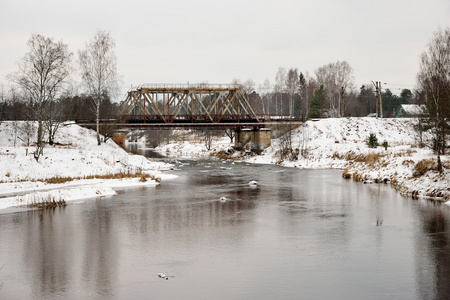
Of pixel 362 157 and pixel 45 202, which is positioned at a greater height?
pixel 362 157

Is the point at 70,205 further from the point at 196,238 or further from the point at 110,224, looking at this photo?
the point at 196,238

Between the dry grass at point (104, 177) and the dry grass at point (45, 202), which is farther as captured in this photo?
the dry grass at point (104, 177)

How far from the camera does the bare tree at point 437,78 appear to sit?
28.2 meters

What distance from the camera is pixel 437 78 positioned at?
30.0 meters

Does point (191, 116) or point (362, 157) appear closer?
point (362, 157)

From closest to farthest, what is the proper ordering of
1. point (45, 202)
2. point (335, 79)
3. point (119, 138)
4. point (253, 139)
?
point (45, 202), point (119, 138), point (253, 139), point (335, 79)

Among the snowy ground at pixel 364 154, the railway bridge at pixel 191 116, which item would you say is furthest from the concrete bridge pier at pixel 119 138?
the snowy ground at pixel 364 154

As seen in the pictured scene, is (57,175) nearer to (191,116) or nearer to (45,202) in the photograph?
(45,202)

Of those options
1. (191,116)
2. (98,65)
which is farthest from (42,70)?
(191,116)

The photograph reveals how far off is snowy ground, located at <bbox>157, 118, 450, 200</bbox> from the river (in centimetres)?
398

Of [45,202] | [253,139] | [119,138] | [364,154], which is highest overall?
[119,138]

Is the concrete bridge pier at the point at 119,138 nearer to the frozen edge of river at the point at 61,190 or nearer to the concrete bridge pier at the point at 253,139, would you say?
the concrete bridge pier at the point at 253,139

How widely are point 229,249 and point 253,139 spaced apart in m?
58.3

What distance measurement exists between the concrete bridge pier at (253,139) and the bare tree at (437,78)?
37.1 m
